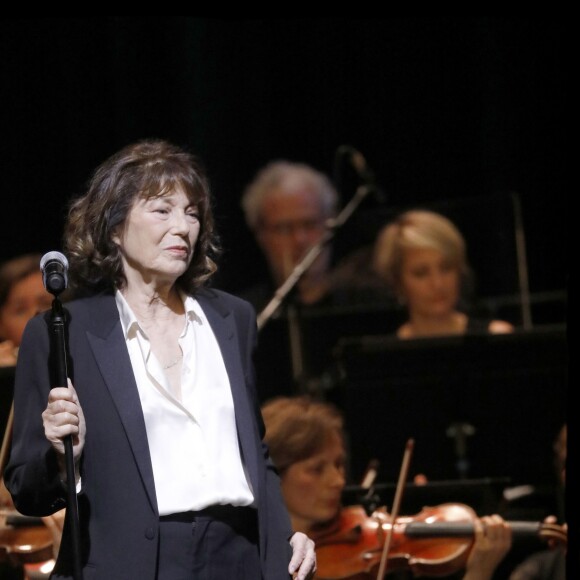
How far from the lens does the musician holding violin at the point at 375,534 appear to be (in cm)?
355

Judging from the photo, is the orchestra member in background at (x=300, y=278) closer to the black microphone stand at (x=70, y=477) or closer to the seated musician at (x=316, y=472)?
the seated musician at (x=316, y=472)

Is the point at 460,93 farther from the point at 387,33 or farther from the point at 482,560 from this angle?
the point at 482,560

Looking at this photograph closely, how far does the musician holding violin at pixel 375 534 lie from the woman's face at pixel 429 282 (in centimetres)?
129

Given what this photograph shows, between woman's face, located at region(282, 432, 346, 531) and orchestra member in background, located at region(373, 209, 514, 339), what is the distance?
46.4 inches

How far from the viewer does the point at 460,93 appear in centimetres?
539

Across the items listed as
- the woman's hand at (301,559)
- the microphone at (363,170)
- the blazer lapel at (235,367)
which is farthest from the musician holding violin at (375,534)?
the microphone at (363,170)

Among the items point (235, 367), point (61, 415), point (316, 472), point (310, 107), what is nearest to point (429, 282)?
point (310, 107)

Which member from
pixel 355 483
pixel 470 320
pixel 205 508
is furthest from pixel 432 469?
pixel 205 508

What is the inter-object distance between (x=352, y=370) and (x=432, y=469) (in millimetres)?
441

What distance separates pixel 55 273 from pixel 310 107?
318cm

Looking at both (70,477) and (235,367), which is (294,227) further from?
(70,477)

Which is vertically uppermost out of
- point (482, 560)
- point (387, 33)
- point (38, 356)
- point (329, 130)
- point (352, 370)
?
point (387, 33)


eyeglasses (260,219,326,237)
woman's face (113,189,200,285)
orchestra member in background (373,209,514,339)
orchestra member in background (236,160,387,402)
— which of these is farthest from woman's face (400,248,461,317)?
woman's face (113,189,200,285)

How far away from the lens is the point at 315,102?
5.45 m
